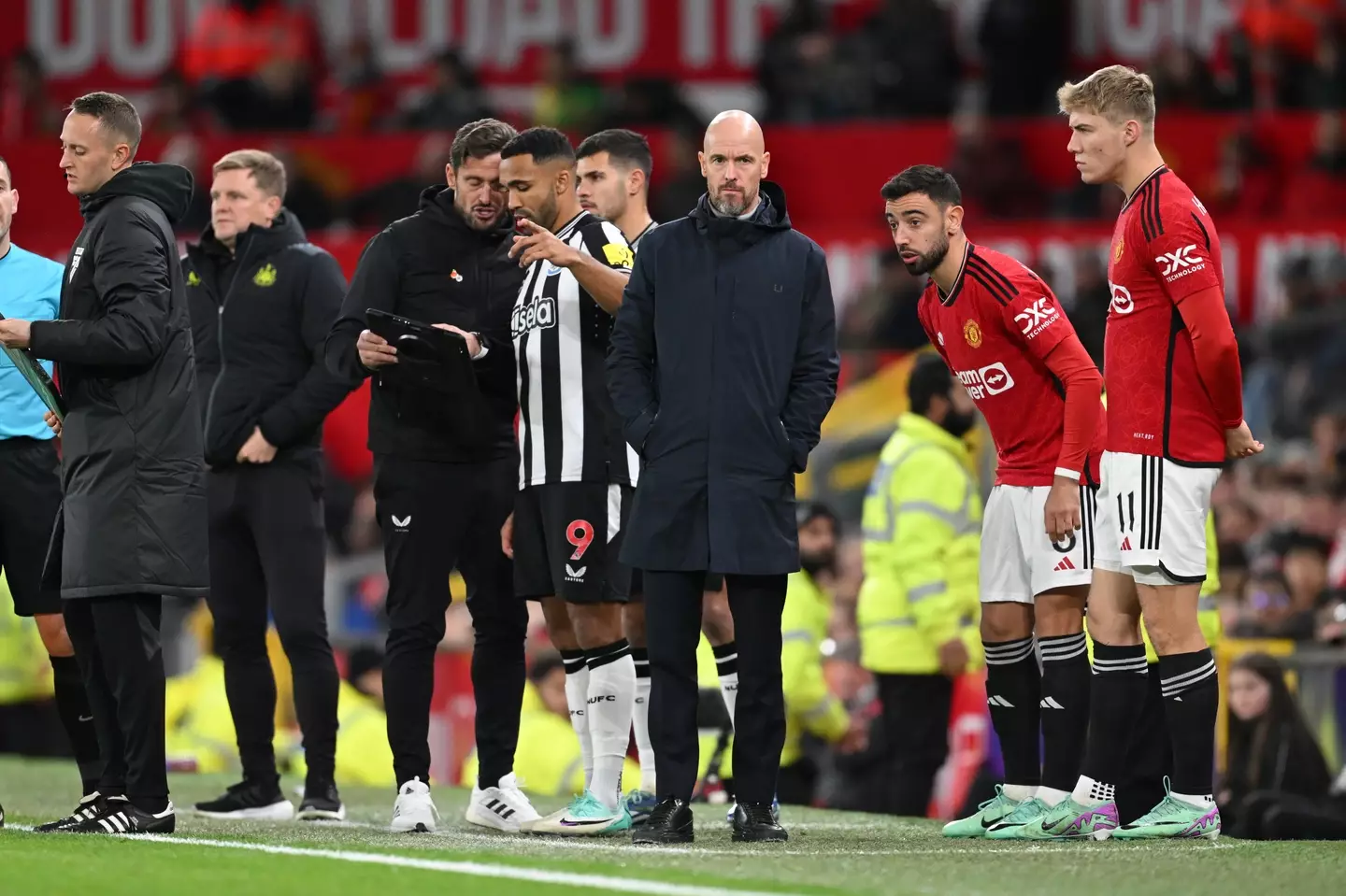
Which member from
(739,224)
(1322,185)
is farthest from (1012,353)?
(1322,185)

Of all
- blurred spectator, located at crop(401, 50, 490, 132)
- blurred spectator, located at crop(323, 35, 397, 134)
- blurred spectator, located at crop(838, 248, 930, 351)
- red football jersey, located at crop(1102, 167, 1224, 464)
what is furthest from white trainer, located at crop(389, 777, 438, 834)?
blurred spectator, located at crop(323, 35, 397, 134)

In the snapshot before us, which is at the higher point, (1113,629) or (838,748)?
(1113,629)

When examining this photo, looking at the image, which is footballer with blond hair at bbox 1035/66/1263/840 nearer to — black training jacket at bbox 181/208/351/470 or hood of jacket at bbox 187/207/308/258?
black training jacket at bbox 181/208/351/470

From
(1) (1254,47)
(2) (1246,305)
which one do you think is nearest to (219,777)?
(2) (1246,305)

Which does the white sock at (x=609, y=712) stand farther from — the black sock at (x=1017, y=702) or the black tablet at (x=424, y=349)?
the black sock at (x=1017, y=702)

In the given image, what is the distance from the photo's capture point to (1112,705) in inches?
285

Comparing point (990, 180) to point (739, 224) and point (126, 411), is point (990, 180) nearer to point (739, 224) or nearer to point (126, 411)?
point (739, 224)

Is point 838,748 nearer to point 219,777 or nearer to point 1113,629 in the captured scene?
point 219,777

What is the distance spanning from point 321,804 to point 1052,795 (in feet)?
9.17

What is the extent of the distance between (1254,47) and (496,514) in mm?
11621

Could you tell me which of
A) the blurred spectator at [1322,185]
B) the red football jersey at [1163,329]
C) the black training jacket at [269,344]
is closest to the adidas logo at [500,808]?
the black training jacket at [269,344]

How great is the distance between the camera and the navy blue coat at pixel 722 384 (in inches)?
273

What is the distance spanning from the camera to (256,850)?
6.62 meters

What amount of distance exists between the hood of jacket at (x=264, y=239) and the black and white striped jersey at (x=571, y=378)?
158 centimetres
